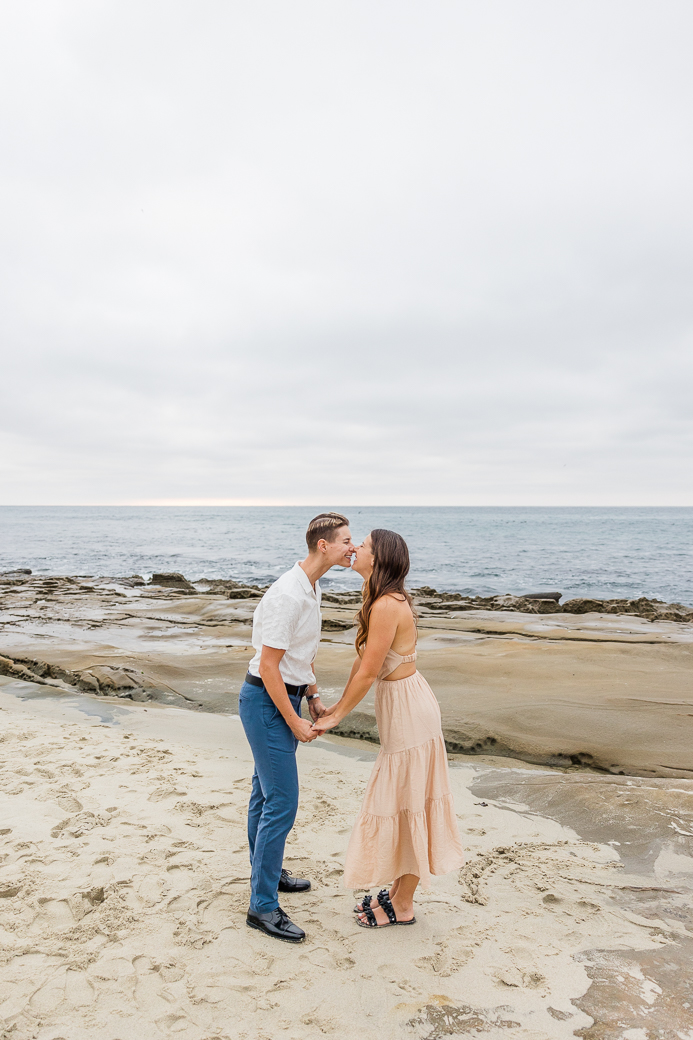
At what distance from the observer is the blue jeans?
3.24 meters

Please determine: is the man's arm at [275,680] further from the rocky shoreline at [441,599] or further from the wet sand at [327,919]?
the rocky shoreline at [441,599]

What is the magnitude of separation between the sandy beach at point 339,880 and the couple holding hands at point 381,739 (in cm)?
32

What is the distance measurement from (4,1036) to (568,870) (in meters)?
3.19

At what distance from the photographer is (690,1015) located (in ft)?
8.79

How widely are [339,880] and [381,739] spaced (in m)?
1.33

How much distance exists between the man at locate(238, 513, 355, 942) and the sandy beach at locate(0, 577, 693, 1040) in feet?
0.73

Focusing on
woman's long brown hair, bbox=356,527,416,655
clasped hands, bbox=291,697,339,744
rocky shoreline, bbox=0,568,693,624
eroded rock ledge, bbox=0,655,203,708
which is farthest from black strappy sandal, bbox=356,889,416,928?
rocky shoreline, bbox=0,568,693,624

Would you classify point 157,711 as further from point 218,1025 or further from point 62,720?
point 218,1025

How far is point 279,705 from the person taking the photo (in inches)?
123

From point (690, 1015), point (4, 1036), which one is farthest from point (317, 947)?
point (690, 1015)

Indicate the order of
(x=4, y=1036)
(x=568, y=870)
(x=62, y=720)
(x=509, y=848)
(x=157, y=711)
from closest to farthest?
1. (x=4, y=1036)
2. (x=568, y=870)
3. (x=509, y=848)
4. (x=62, y=720)
5. (x=157, y=711)

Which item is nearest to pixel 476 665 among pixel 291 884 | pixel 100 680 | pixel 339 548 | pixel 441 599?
pixel 100 680

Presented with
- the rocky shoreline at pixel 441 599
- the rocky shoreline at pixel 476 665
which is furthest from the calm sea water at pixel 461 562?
the rocky shoreline at pixel 476 665

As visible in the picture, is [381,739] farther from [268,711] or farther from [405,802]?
[268,711]
